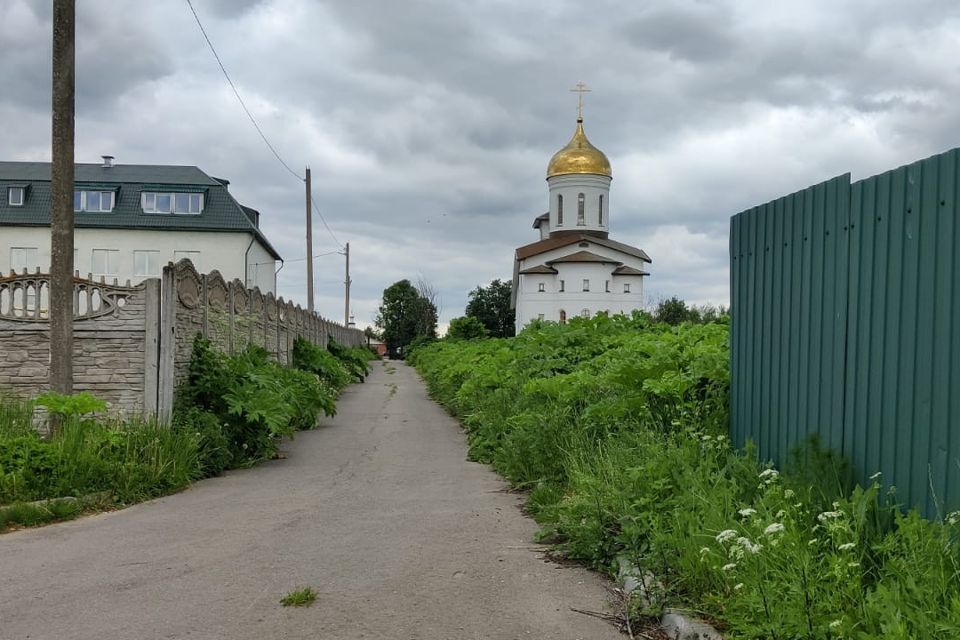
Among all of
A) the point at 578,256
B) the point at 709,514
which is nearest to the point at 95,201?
the point at 578,256

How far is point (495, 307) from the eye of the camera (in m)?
92.3

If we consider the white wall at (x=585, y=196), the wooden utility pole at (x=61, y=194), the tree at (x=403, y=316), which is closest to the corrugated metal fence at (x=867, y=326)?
the wooden utility pole at (x=61, y=194)

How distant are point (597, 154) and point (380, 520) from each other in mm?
64674

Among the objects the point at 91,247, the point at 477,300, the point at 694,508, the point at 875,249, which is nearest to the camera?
the point at 875,249

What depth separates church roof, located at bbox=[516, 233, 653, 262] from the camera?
2628 inches

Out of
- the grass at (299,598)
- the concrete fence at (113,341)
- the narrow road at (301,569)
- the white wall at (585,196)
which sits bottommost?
the narrow road at (301,569)

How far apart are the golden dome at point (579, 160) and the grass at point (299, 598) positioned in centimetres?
6577

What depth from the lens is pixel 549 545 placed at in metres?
6.43

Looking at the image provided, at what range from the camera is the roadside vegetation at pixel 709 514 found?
364cm

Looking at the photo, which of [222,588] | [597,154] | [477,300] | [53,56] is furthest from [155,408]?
[477,300]

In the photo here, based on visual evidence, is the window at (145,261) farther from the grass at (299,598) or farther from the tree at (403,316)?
the grass at (299,598)

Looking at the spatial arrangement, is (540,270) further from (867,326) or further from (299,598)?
(299,598)

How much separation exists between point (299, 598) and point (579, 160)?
6613 cm

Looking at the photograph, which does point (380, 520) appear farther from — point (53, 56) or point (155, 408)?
point (53, 56)
